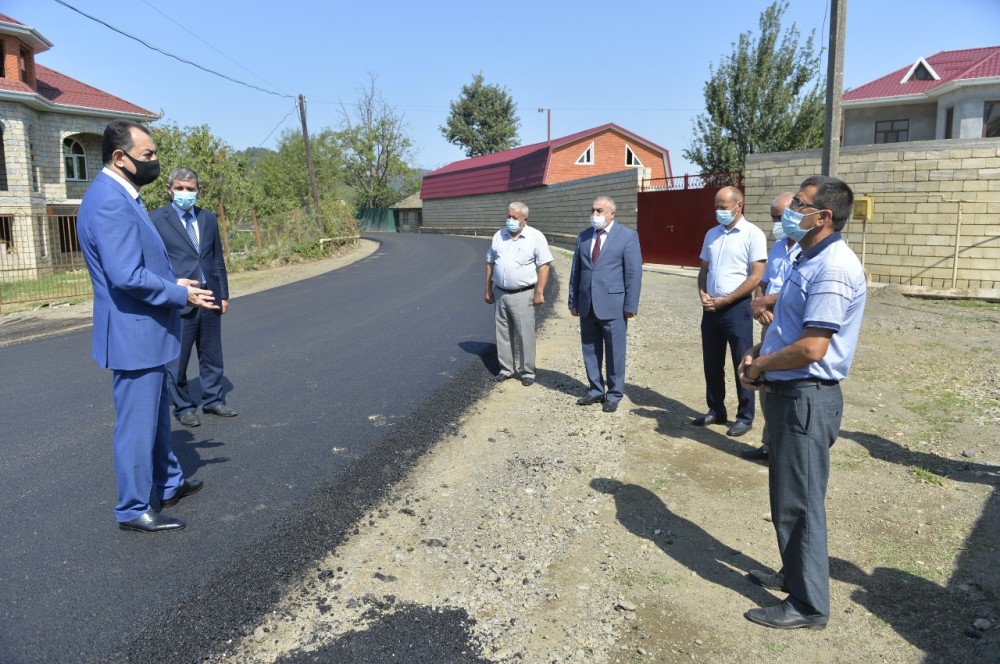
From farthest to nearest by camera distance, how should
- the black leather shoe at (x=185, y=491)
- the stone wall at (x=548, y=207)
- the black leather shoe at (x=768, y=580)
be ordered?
the stone wall at (x=548, y=207) < the black leather shoe at (x=185, y=491) < the black leather shoe at (x=768, y=580)

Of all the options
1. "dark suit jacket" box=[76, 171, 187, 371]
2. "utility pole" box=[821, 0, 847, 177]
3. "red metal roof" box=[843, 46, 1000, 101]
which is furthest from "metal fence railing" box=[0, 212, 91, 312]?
"red metal roof" box=[843, 46, 1000, 101]

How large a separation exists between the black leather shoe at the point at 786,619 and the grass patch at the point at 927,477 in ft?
7.37

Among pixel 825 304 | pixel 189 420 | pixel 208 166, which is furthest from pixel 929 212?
pixel 208 166

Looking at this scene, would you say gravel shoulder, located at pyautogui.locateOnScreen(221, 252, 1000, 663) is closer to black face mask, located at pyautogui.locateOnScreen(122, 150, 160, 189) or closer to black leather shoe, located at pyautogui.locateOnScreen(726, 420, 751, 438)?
black leather shoe, located at pyautogui.locateOnScreen(726, 420, 751, 438)

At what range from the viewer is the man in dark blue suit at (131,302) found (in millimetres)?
3441

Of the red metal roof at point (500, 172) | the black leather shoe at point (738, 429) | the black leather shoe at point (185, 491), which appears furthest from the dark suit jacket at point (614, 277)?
the red metal roof at point (500, 172)

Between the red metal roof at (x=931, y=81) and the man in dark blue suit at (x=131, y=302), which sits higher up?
the red metal roof at (x=931, y=81)

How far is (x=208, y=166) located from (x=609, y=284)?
18.5m

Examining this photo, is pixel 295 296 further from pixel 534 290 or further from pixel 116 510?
pixel 116 510

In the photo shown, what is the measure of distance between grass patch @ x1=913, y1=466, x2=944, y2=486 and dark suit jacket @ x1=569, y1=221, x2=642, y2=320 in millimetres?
2501

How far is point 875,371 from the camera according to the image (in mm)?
7766

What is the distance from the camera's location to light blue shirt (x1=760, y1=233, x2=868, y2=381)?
2807 mm

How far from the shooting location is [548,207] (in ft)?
111

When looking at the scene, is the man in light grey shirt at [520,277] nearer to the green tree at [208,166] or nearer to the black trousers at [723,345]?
the black trousers at [723,345]
